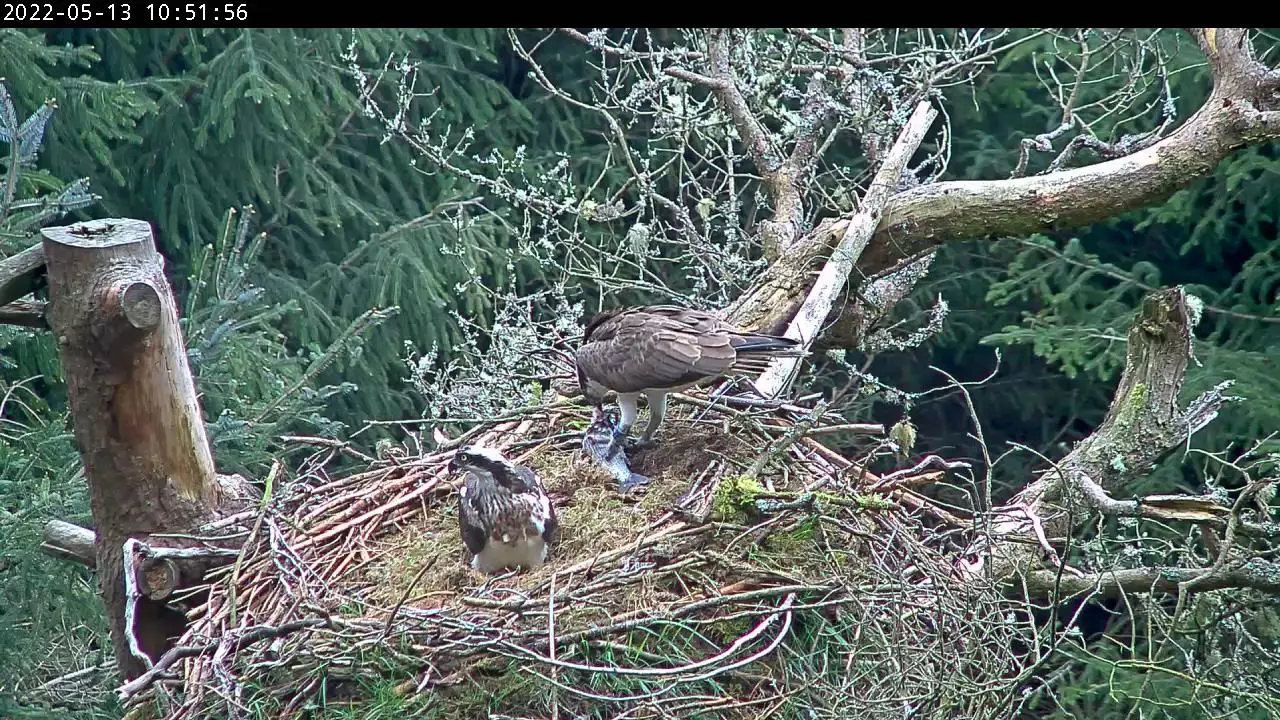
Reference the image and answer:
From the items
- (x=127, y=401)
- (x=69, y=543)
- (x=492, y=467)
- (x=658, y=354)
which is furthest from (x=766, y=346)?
(x=69, y=543)

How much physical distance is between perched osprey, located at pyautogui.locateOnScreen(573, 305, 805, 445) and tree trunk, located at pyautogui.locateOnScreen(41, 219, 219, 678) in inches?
58.4

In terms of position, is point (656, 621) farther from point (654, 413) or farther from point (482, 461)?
point (654, 413)

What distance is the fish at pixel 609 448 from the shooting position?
4699 mm

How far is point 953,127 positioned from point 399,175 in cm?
495

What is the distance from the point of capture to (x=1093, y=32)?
8.37 metres

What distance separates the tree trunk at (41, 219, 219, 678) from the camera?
3900mm

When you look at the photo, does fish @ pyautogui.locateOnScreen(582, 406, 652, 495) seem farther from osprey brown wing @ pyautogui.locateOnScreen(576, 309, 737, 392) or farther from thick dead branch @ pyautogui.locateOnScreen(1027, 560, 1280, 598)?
thick dead branch @ pyautogui.locateOnScreen(1027, 560, 1280, 598)

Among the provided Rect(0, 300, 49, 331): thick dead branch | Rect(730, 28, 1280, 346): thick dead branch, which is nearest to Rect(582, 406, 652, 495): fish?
Rect(730, 28, 1280, 346): thick dead branch

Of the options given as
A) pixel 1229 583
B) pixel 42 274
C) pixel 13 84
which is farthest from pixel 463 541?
pixel 13 84

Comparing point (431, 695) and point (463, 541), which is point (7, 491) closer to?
point (463, 541)

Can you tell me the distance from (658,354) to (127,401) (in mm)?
1819

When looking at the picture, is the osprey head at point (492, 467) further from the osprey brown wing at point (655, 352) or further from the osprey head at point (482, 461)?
the osprey brown wing at point (655, 352)
